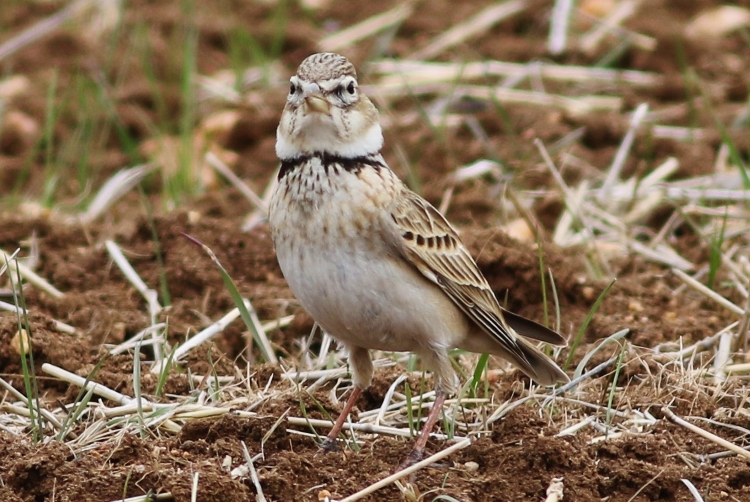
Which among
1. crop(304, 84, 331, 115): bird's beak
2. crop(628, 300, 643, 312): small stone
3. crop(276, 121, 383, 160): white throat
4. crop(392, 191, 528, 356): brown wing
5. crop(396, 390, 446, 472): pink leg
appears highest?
crop(304, 84, 331, 115): bird's beak

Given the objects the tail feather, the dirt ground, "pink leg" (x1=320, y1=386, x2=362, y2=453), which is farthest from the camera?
the tail feather

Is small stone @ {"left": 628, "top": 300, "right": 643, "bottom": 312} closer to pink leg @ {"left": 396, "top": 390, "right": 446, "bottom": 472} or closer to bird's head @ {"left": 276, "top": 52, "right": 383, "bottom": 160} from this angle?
pink leg @ {"left": 396, "top": 390, "right": 446, "bottom": 472}

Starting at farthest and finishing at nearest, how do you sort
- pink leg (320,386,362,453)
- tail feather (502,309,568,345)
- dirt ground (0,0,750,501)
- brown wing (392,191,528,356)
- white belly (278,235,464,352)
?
tail feather (502,309,568,345)
brown wing (392,191,528,356)
pink leg (320,386,362,453)
white belly (278,235,464,352)
dirt ground (0,0,750,501)

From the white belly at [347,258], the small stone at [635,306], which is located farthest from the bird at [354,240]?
the small stone at [635,306]

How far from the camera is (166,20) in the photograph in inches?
480

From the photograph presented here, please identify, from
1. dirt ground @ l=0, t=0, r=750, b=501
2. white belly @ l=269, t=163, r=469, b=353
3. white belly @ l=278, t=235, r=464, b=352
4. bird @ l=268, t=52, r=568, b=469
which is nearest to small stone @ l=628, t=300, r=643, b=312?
dirt ground @ l=0, t=0, r=750, b=501

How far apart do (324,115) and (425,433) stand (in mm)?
1351

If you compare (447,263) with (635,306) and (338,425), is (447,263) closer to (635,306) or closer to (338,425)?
(338,425)

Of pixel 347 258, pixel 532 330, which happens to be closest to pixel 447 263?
pixel 532 330

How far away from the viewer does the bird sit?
5008mm

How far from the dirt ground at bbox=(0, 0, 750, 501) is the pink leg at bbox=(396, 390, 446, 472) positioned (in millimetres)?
92

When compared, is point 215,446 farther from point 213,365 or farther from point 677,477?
point 677,477

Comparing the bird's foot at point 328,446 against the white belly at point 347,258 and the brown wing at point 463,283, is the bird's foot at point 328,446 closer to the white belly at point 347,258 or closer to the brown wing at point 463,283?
the white belly at point 347,258

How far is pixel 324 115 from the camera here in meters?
5.05
